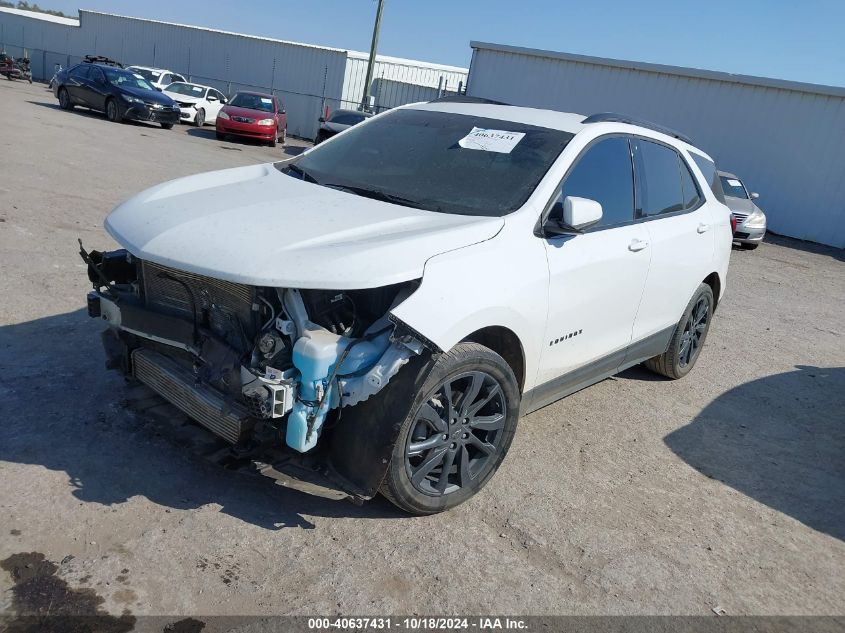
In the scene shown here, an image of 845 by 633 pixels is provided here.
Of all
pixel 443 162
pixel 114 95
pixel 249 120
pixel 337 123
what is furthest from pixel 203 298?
pixel 249 120

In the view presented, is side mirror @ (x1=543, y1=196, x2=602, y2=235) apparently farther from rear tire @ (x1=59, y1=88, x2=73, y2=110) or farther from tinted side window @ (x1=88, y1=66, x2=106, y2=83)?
rear tire @ (x1=59, y1=88, x2=73, y2=110)

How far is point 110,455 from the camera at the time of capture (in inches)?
139

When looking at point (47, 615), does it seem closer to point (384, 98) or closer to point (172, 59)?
point (384, 98)

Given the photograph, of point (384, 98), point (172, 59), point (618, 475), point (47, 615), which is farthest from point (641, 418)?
point (172, 59)

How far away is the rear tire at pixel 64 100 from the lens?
21.5 meters

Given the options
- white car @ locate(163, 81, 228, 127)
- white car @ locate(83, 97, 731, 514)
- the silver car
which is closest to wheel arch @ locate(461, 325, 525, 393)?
white car @ locate(83, 97, 731, 514)

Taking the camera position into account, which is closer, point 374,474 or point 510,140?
point 374,474

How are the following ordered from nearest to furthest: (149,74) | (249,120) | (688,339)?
(688,339)
(249,120)
(149,74)

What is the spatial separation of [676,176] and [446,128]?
187 centimetres

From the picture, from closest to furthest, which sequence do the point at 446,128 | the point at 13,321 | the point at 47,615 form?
the point at 47,615, the point at 446,128, the point at 13,321

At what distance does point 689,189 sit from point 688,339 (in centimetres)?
125

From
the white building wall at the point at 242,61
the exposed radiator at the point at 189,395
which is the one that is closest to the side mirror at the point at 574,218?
the exposed radiator at the point at 189,395

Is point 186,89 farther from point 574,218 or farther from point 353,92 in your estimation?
point 574,218

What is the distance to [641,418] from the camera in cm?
500
